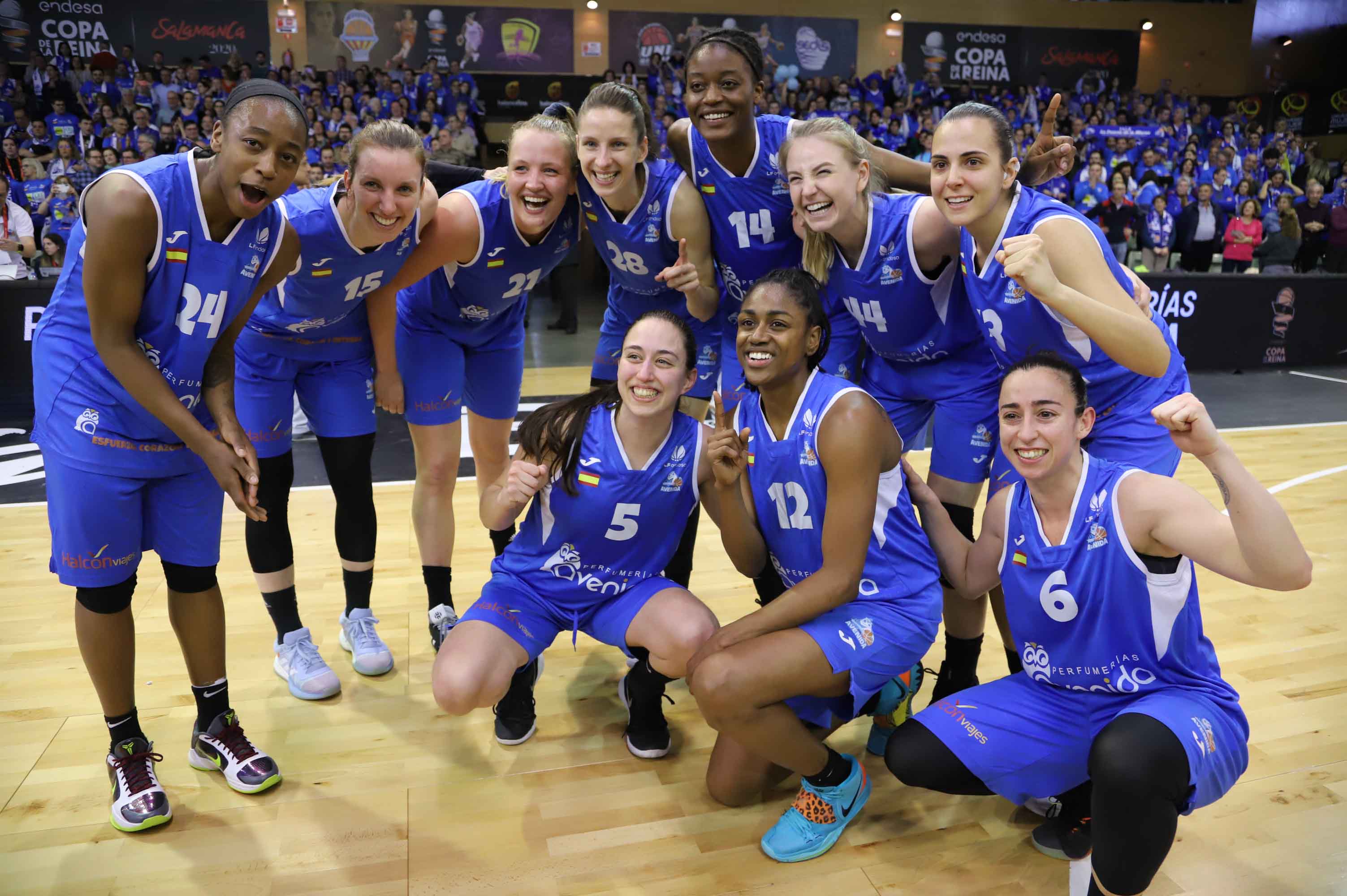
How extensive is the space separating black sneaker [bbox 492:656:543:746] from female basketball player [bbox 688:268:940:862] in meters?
0.61

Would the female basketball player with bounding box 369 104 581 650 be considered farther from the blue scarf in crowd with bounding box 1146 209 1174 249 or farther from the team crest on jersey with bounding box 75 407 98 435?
the blue scarf in crowd with bounding box 1146 209 1174 249

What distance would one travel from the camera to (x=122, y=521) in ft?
7.23

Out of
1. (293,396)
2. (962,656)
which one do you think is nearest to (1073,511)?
(962,656)

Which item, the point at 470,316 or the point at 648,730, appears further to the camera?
the point at 470,316

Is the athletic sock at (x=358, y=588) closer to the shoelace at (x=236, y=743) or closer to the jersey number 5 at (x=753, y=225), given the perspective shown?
the shoelace at (x=236, y=743)

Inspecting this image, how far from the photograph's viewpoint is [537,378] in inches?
309

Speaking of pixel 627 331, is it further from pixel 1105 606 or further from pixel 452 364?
pixel 1105 606

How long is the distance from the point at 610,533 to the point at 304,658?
1.24 m

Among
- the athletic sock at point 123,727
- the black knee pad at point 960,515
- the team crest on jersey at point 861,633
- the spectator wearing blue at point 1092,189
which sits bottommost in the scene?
the athletic sock at point 123,727

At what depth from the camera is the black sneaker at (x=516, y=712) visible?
273 centimetres

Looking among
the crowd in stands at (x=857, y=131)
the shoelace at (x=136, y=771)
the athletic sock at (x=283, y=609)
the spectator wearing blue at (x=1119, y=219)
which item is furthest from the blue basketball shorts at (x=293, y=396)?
the spectator wearing blue at (x=1119, y=219)

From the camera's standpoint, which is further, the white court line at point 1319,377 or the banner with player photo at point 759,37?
the banner with player photo at point 759,37

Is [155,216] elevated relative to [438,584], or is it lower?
elevated

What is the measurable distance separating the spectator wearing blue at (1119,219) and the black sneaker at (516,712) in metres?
Result: 10.2
